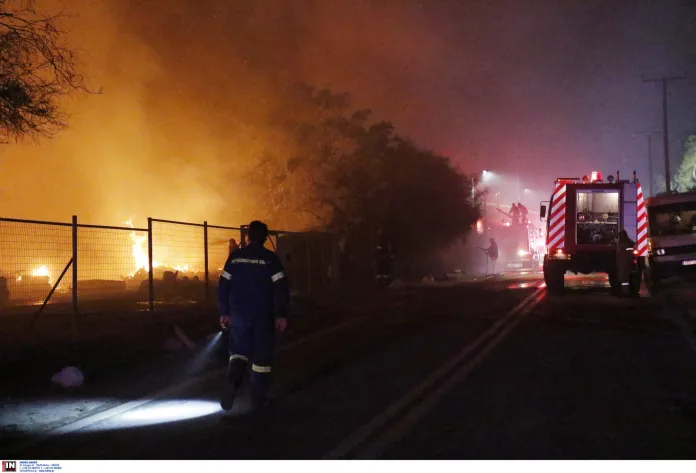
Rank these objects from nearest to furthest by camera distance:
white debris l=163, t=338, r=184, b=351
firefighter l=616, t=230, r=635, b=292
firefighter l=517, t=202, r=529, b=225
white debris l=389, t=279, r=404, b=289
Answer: white debris l=163, t=338, r=184, b=351 → firefighter l=616, t=230, r=635, b=292 → white debris l=389, t=279, r=404, b=289 → firefighter l=517, t=202, r=529, b=225

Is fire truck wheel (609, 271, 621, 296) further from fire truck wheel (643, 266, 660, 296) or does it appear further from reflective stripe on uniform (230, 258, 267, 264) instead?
reflective stripe on uniform (230, 258, 267, 264)

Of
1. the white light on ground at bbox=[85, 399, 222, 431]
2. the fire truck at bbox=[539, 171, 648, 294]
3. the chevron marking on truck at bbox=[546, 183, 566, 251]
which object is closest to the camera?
the white light on ground at bbox=[85, 399, 222, 431]

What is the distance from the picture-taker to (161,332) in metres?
12.7

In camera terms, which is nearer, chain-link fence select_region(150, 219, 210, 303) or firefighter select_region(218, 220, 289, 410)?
firefighter select_region(218, 220, 289, 410)

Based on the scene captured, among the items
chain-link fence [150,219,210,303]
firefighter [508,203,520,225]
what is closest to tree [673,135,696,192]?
firefighter [508,203,520,225]

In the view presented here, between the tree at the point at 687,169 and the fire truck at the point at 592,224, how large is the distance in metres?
37.9

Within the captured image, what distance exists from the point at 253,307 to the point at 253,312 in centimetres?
5

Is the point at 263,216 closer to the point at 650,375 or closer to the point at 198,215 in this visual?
the point at 198,215

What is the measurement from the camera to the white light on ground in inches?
259

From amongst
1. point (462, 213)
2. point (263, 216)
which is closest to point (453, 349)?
point (263, 216)

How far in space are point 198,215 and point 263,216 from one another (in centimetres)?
625

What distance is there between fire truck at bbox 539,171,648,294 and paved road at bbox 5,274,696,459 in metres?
7.07

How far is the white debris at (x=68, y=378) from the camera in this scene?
8.46 meters

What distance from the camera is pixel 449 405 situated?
280 inches
